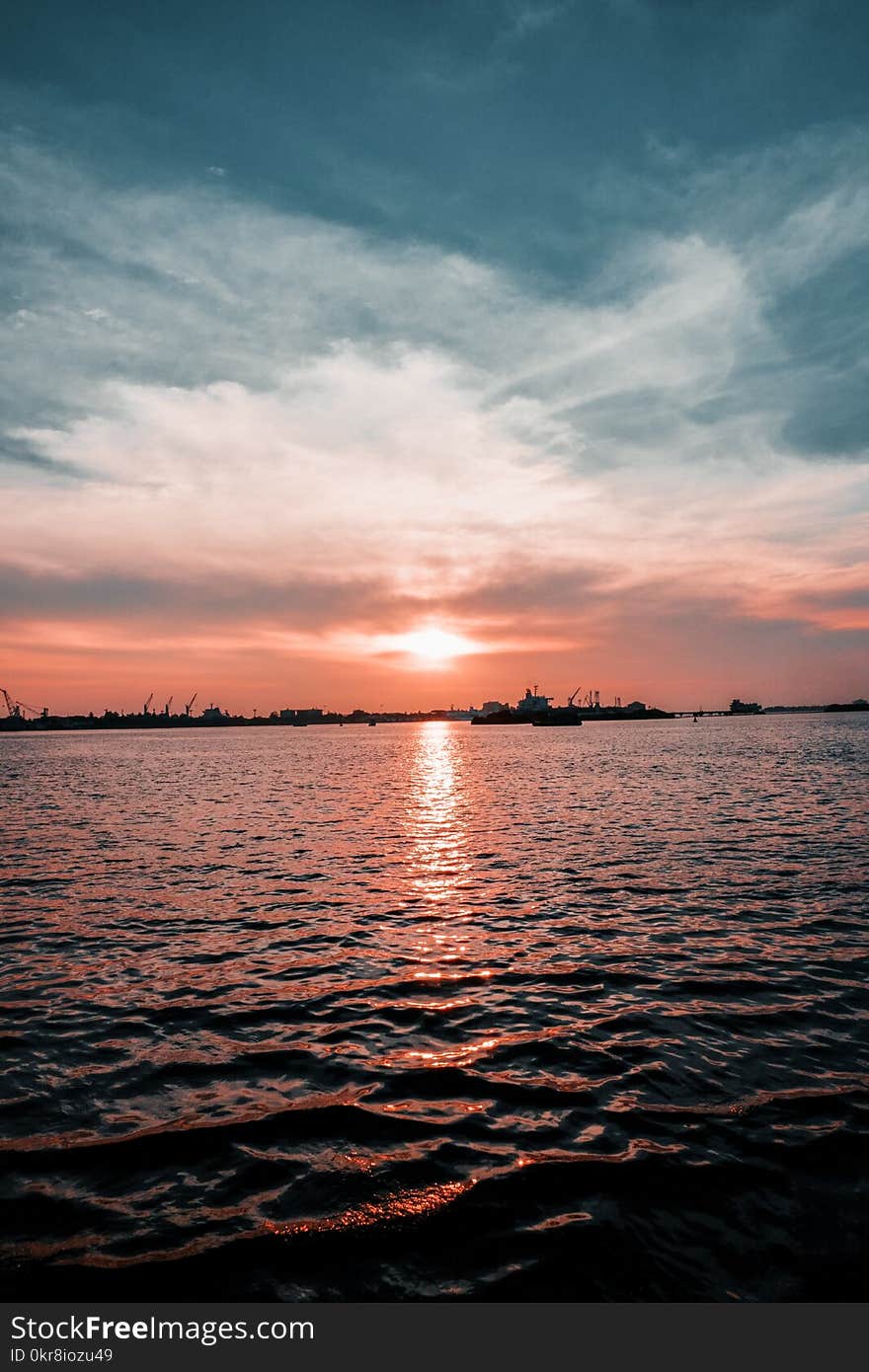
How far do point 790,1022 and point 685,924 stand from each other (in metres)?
6.76

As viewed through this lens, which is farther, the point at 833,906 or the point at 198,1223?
the point at 833,906

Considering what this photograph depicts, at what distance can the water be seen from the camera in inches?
295

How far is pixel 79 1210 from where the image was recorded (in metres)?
8.22

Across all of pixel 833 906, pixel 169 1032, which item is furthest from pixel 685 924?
pixel 169 1032

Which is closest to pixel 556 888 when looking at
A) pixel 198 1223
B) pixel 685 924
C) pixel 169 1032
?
pixel 685 924

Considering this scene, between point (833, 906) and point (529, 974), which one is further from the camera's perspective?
point (833, 906)

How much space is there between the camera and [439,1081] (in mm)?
11438

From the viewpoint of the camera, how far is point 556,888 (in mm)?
25297

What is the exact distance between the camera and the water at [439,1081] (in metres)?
7.48
